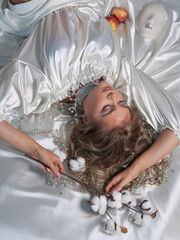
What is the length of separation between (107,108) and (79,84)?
259 millimetres

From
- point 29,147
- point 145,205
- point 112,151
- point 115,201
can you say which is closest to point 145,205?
point 145,205

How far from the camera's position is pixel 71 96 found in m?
1.93

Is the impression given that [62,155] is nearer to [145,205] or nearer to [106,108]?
[106,108]

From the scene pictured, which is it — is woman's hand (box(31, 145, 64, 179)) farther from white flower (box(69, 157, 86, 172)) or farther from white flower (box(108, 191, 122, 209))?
white flower (box(108, 191, 122, 209))

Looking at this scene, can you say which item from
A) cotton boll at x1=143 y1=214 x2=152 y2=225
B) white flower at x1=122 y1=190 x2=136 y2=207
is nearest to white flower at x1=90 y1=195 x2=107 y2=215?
white flower at x1=122 y1=190 x2=136 y2=207

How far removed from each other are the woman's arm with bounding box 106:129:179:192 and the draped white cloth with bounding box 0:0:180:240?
0.07 m

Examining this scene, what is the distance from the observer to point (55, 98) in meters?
1.82

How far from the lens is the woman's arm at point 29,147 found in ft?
5.20

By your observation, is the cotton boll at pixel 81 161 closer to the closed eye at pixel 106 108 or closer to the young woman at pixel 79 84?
the young woman at pixel 79 84

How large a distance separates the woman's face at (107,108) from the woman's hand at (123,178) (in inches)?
10.1

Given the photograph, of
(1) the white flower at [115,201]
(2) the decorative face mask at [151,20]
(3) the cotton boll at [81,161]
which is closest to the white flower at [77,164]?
(3) the cotton boll at [81,161]

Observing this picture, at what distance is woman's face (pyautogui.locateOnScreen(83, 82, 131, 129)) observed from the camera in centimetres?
168

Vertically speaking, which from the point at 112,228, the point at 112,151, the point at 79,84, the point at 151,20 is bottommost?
the point at 112,228

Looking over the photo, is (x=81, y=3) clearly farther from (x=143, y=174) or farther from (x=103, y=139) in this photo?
(x=143, y=174)
